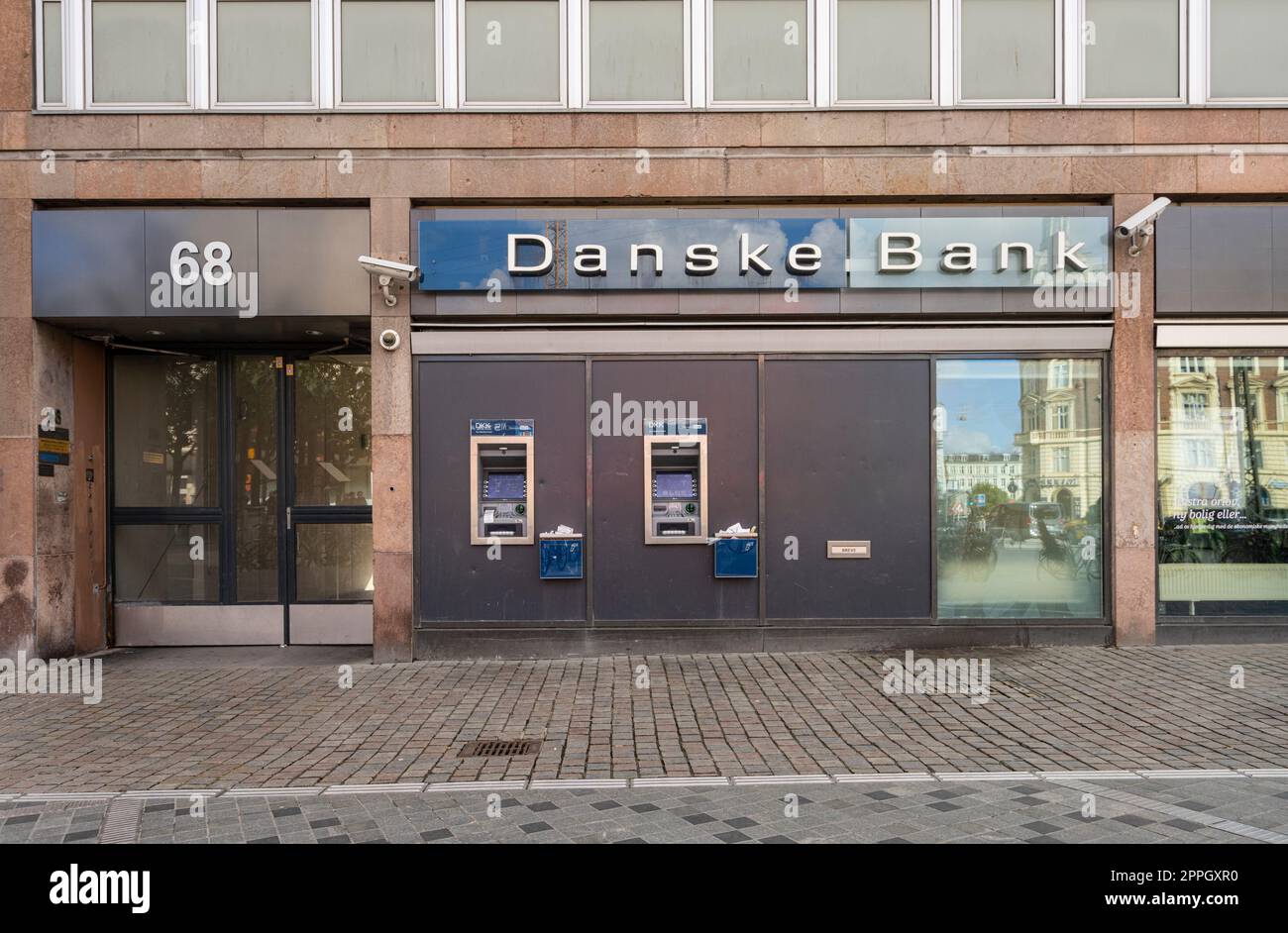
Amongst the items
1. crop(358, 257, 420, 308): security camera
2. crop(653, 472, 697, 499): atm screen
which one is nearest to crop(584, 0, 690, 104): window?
crop(358, 257, 420, 308): security camera

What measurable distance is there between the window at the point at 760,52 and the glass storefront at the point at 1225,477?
5.20 m

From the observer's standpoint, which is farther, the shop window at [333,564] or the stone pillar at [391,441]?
the shop window at [333,564]

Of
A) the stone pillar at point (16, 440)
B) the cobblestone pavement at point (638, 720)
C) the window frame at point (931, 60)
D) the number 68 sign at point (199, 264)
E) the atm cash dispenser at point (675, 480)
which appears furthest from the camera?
the window frame at point (931, 60)

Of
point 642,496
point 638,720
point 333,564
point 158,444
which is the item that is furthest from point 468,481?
point 158,444

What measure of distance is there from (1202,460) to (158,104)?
1219cm

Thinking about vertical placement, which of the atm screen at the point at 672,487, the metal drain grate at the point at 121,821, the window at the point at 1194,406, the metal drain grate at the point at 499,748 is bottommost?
the metal drain grate at the point at 499,748

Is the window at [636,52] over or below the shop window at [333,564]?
over

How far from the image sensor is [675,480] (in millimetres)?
9539

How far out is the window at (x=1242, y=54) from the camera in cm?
963

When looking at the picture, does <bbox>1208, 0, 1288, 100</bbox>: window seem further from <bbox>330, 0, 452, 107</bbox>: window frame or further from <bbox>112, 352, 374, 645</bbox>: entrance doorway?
<bbox>112, 352, 374, 645</bbox>: entrance doorway

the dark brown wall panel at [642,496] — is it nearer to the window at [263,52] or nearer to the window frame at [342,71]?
the window frame at [342,71]

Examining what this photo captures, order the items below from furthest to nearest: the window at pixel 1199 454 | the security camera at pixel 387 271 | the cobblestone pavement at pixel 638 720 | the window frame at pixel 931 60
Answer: the window at pixel 1199 454, the window frame at pixel 931 60, the security camera at pixel 387 271, the cobblestone pavement at pixel 638 720

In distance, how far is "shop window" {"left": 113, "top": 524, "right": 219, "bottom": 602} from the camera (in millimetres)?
10484

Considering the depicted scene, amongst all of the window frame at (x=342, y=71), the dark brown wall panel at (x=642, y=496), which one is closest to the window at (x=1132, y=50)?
the dark brown wall panel at (x=642, y=496)
